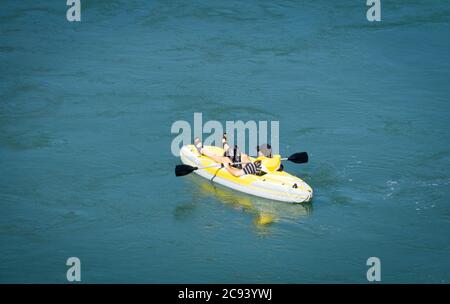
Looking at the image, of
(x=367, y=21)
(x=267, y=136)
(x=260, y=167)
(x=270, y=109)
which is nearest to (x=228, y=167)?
(x=260, y=167)

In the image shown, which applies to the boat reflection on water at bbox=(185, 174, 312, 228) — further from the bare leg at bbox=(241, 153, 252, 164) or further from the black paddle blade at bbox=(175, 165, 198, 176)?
the bare leg at bbox=(241, 153, 252, 164)

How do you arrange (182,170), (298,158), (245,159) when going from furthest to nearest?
(298,158) < (245,159) < (182,170)

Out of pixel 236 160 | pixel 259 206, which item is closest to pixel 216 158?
pixel 236 160

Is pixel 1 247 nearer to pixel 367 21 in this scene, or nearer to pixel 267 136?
pixel 267 136

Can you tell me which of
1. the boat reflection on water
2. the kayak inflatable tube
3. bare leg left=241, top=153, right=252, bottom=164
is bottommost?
the boat reflection on water

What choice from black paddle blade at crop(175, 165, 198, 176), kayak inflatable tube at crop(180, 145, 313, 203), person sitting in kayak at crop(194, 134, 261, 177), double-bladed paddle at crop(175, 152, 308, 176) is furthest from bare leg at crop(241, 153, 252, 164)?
black paddle blade at crop(175, 165, 198, 176)

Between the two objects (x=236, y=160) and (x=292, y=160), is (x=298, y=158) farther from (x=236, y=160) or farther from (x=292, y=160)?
(x=236, y=160)
